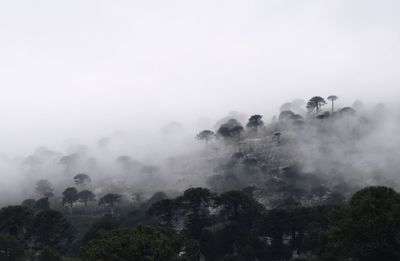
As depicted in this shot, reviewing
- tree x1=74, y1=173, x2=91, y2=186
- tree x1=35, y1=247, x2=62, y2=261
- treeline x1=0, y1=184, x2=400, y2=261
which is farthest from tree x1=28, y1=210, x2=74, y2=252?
tree x1=74, y1=173, x2=91, y2=186

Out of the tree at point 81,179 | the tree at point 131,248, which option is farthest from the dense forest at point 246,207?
the tree at point 81,179

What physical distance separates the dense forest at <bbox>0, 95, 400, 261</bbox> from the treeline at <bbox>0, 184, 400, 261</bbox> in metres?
0.17

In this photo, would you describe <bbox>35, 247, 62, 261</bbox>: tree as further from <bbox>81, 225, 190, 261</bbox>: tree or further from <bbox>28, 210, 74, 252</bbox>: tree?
<bbox>81, 225, 190, 261</bbox>: tree

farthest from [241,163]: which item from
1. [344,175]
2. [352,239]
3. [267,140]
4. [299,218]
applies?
[352,239]

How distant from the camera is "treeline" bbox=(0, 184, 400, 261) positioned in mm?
46719

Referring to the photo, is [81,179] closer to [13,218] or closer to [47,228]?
[13,218]

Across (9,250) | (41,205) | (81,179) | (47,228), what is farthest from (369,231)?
(81,179)

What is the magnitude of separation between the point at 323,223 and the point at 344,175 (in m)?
71.9

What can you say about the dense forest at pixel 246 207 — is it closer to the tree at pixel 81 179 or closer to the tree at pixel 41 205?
the tree at pixel 41 205

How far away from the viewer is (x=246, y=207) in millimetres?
95750

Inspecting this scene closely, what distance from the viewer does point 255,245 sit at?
86.1m

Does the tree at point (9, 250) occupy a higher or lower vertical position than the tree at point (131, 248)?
lower

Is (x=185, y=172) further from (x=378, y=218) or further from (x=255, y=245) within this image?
(x=378, y=218)

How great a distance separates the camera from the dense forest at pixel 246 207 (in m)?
48.9
